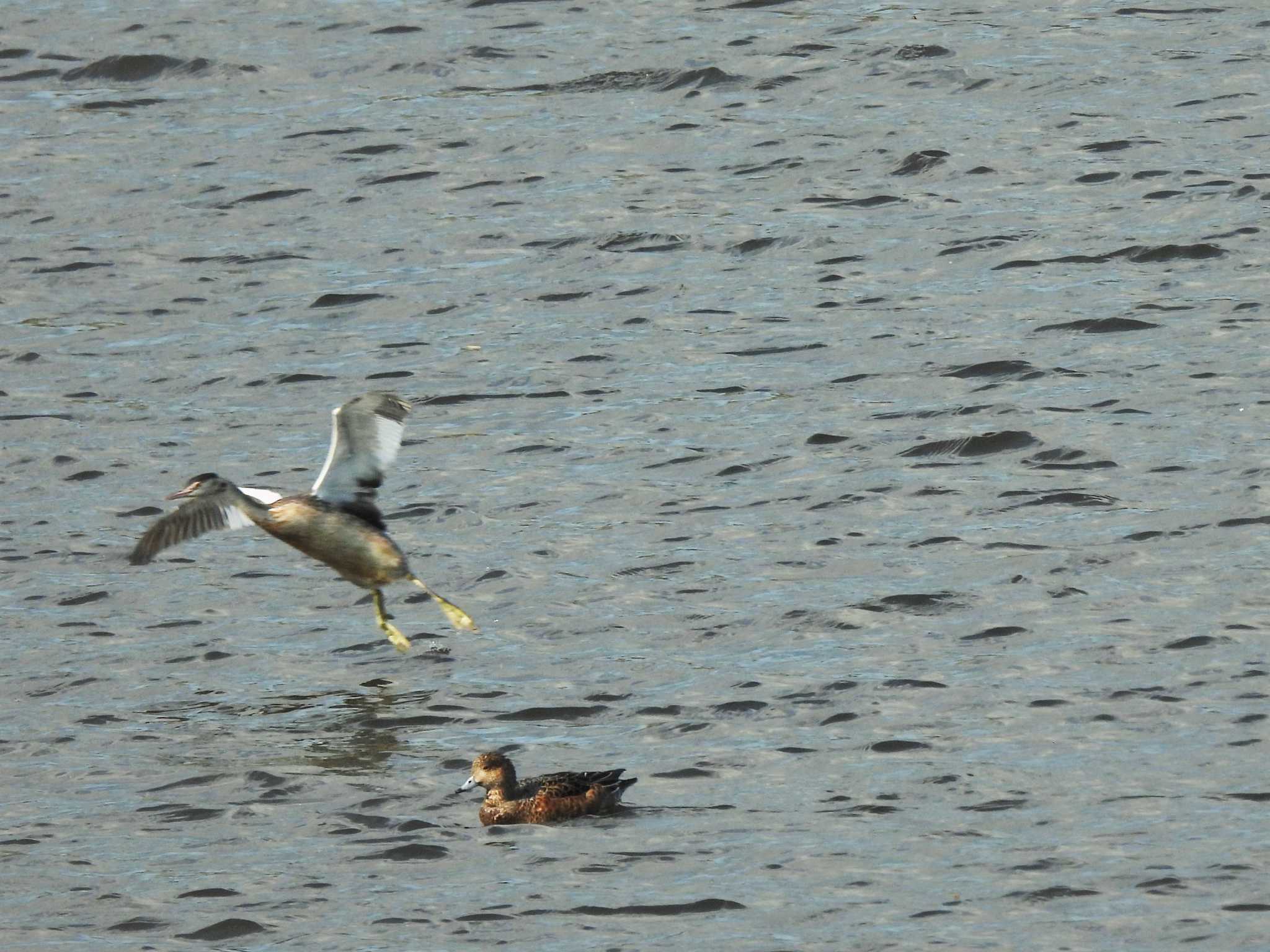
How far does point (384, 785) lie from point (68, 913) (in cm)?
190

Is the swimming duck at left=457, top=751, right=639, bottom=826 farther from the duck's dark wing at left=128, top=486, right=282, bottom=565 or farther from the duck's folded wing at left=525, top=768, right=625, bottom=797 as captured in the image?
the duck's dark wing at left=128, top=486, right=282, bottom=565

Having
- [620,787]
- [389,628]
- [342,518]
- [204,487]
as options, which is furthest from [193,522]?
[620,787]

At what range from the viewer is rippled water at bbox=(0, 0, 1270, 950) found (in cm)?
1087

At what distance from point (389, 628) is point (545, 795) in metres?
3.02

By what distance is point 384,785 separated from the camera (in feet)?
40.0

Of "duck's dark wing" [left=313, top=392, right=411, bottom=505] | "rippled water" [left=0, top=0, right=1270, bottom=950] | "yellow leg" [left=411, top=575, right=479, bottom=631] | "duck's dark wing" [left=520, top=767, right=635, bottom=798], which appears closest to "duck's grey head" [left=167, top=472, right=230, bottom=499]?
"duck's dark wing" [left=313, top=392, right=411, bottom=505]

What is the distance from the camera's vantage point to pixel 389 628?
14.0 meters

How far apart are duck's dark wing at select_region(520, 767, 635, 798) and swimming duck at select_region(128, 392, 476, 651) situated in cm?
257

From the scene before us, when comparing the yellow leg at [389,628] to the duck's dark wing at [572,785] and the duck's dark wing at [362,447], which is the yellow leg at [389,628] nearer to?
the duck's dark wing at [362,447]

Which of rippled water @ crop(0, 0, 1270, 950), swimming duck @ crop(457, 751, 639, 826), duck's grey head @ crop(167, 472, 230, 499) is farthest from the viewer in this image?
duck's grey head @ crop(167, 472, 230, 499)

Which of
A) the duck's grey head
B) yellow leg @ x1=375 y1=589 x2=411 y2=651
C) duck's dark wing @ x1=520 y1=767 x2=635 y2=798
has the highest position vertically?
the duck's grey head

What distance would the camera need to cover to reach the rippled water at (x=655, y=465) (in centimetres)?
1087

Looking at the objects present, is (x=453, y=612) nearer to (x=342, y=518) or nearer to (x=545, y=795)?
(x=342, y=518)

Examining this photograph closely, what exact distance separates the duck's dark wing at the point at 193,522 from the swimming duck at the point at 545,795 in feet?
9.79
